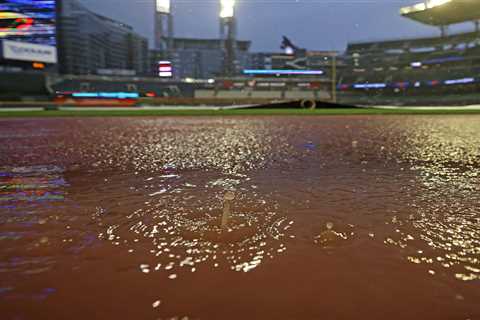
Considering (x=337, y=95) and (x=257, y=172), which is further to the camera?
(x=337, y=95)

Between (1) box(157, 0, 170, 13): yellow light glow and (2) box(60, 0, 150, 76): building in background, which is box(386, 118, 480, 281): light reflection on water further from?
(2) box(60, 0, 150, 76): building in background

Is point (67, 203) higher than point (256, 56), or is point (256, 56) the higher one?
point (256, 56)

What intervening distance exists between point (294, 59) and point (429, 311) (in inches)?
2509

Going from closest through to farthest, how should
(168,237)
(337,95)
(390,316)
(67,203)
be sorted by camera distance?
(390,316), (168,237), (67,203), (337,95)

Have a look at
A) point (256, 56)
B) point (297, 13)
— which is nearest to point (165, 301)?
point (256, 56)

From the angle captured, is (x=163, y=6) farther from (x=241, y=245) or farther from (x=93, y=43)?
(x=241, y=245)

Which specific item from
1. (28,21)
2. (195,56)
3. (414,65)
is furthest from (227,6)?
(195,56)

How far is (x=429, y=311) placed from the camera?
3.84 ft

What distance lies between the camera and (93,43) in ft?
206

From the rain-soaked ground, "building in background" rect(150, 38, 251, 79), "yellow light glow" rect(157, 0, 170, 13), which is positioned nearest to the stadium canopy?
"yellow light glow" rect(157, 0, 170, 13)

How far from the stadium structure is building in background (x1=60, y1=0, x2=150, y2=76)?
127 ft

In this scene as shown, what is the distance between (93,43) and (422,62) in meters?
56.6

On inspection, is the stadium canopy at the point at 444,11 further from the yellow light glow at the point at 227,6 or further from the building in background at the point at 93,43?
the building in background at the point at 93,43

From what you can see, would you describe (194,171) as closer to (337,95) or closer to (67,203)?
(67,203)
